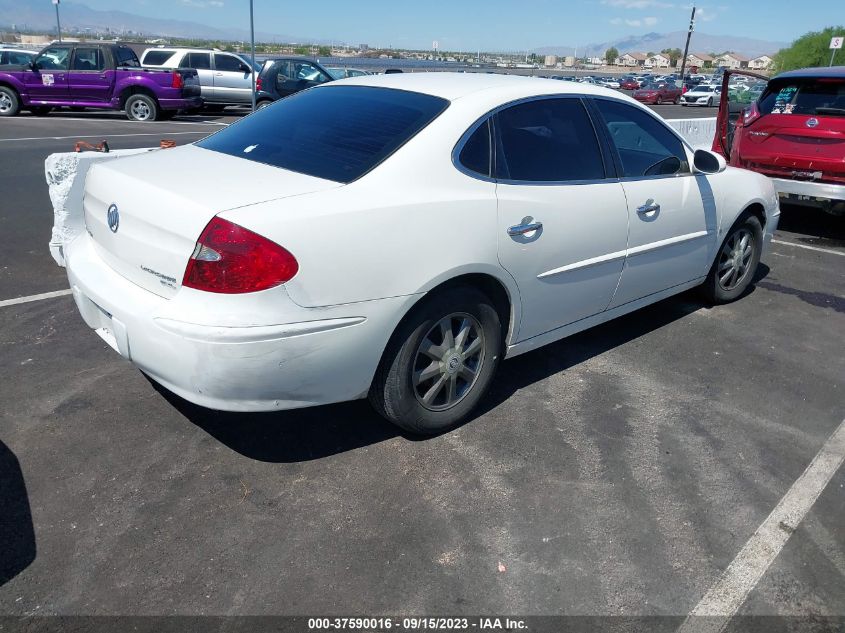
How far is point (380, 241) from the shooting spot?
2863 mm

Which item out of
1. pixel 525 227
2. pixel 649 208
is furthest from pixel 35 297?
pixel 649 208

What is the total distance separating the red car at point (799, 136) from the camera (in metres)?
7.51

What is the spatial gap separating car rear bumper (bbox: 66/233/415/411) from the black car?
685 inches

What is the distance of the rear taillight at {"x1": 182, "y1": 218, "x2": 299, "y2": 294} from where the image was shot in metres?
2.62

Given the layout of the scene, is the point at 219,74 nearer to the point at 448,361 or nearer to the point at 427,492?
the point at 448,361

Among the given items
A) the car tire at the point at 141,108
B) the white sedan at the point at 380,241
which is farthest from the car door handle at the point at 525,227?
the car tire at the point at 141,108

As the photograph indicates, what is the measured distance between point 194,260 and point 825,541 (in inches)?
110

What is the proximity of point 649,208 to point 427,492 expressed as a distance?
226cm

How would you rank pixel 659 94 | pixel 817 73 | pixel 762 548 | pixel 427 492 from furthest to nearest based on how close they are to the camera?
pixel 659 94
pixel 817 73
pixel 427 492
pixel 762 548

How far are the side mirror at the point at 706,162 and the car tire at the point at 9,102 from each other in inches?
692

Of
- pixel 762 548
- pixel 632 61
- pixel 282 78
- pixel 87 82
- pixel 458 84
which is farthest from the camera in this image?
pixel 632 61

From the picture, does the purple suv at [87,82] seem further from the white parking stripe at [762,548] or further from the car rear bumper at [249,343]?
the white parking stripe at [762,548]

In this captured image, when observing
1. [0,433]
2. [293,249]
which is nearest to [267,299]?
[293,249]

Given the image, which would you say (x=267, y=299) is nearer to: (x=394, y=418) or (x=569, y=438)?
(x=394, y=418)
